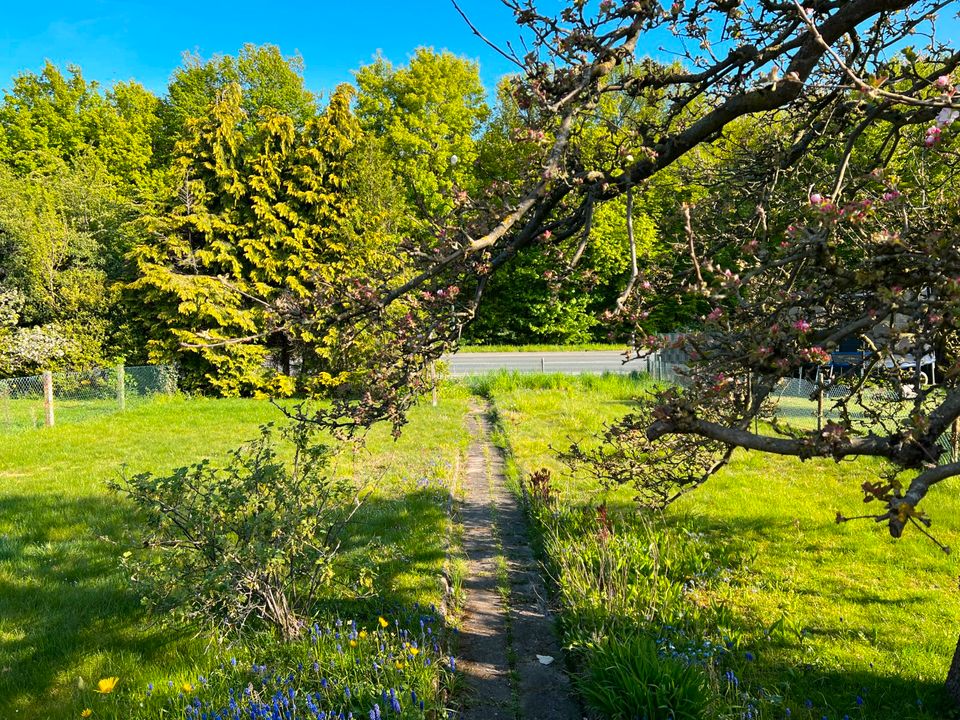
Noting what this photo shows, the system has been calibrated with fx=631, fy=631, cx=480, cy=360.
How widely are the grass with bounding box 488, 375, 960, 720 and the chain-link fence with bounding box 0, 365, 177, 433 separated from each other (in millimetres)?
10314

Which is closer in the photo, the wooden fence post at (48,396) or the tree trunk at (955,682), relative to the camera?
the tree trunk at (955,682)

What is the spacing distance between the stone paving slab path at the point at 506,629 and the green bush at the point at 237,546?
1.14m

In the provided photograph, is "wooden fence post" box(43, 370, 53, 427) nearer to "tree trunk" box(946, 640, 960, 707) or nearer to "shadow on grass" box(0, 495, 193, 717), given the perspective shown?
"shadow on grass" box(0, 495, 193, 717)

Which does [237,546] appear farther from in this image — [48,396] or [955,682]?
[48,396]

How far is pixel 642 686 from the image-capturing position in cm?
308

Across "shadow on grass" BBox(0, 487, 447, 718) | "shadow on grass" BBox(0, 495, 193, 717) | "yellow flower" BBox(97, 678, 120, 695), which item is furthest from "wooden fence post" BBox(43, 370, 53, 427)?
"yellow flower" BBox(97, 678, 120, 695)

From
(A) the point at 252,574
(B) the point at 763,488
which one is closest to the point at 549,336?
(B) the point at 763,488

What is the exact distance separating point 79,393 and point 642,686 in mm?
14714

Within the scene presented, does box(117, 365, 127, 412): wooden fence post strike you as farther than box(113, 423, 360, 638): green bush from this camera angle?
Yes

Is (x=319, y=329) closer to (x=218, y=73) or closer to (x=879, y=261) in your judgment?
(x=879, y=261)

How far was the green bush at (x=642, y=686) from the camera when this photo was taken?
9.93ft

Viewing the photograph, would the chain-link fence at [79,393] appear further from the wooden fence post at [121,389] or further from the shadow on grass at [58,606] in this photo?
the shadow on grass at [58,606]

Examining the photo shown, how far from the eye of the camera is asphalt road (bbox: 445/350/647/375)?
864 inches

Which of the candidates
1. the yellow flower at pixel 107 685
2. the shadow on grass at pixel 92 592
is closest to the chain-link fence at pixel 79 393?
the shadow on grass at pixel 92 592
